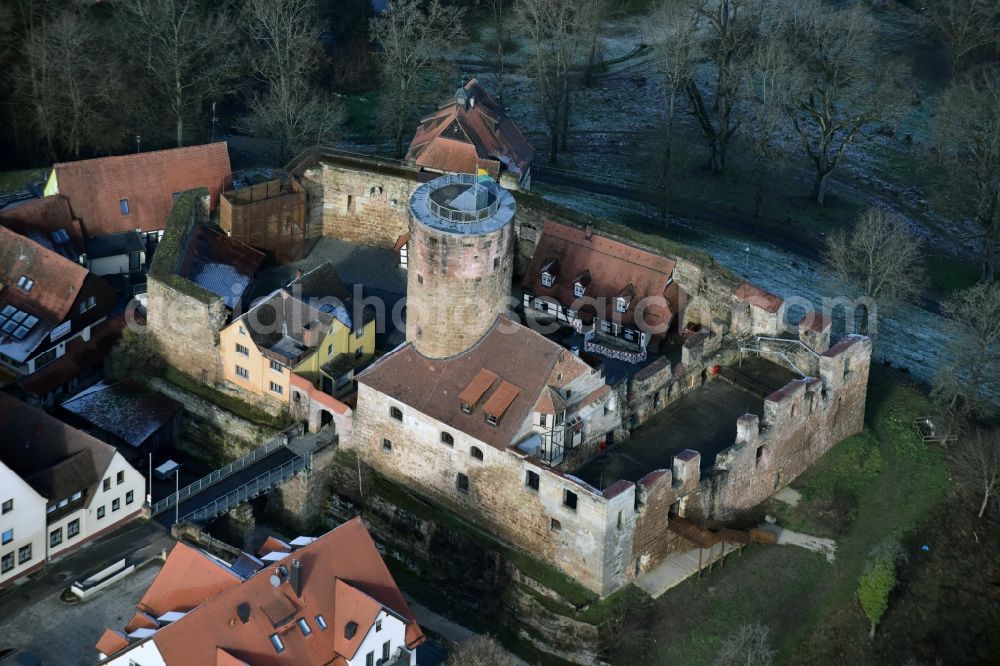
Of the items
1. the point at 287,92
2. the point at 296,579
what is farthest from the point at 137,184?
the point at 296,579

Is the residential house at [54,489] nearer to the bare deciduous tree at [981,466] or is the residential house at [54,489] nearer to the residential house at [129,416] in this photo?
the residential house at [129,416]

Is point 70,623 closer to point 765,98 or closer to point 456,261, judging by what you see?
point 456,261

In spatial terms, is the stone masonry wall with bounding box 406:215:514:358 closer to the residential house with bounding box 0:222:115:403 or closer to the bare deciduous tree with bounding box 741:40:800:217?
the residential house with bounding box 0:222:115:403

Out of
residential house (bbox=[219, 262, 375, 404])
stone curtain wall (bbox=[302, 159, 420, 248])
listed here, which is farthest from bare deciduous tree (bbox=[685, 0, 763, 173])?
residential house (bbox=[219, 262, 375, 404])

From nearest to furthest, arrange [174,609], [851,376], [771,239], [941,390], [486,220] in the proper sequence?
[174,609], [486,220], [851,376], [941,390], [771,239]

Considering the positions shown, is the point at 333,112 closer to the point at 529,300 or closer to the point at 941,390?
the point at 529,300

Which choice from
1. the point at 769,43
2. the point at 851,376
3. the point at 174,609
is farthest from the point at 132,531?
the point at 769,43
